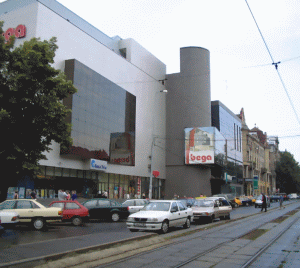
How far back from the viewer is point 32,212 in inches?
643

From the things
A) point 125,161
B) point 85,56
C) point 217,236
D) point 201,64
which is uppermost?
point 201,64

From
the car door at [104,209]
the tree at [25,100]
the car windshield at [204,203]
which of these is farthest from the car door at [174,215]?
the tree at [25,100]

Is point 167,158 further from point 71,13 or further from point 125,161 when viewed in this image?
point 71,13

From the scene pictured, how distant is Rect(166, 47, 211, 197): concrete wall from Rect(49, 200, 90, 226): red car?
105 feet

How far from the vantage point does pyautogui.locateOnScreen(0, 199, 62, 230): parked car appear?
16203mm

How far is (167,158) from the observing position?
51.7 m

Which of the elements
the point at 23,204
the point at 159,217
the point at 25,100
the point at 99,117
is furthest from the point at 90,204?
the point at 99,117

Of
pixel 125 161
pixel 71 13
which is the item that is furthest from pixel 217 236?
pixel 71 13

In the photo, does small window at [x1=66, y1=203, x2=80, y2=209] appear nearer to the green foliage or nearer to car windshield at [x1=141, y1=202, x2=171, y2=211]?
the green foliage

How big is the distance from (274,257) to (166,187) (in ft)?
138

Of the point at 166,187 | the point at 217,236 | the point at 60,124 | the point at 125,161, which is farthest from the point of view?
the point at 166,187

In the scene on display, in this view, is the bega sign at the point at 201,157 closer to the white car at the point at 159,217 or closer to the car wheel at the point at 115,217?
the car wheel at the point at 115,217

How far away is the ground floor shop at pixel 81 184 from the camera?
2676 centimetres

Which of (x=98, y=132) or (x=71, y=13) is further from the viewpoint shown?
(x=71, y=13)
